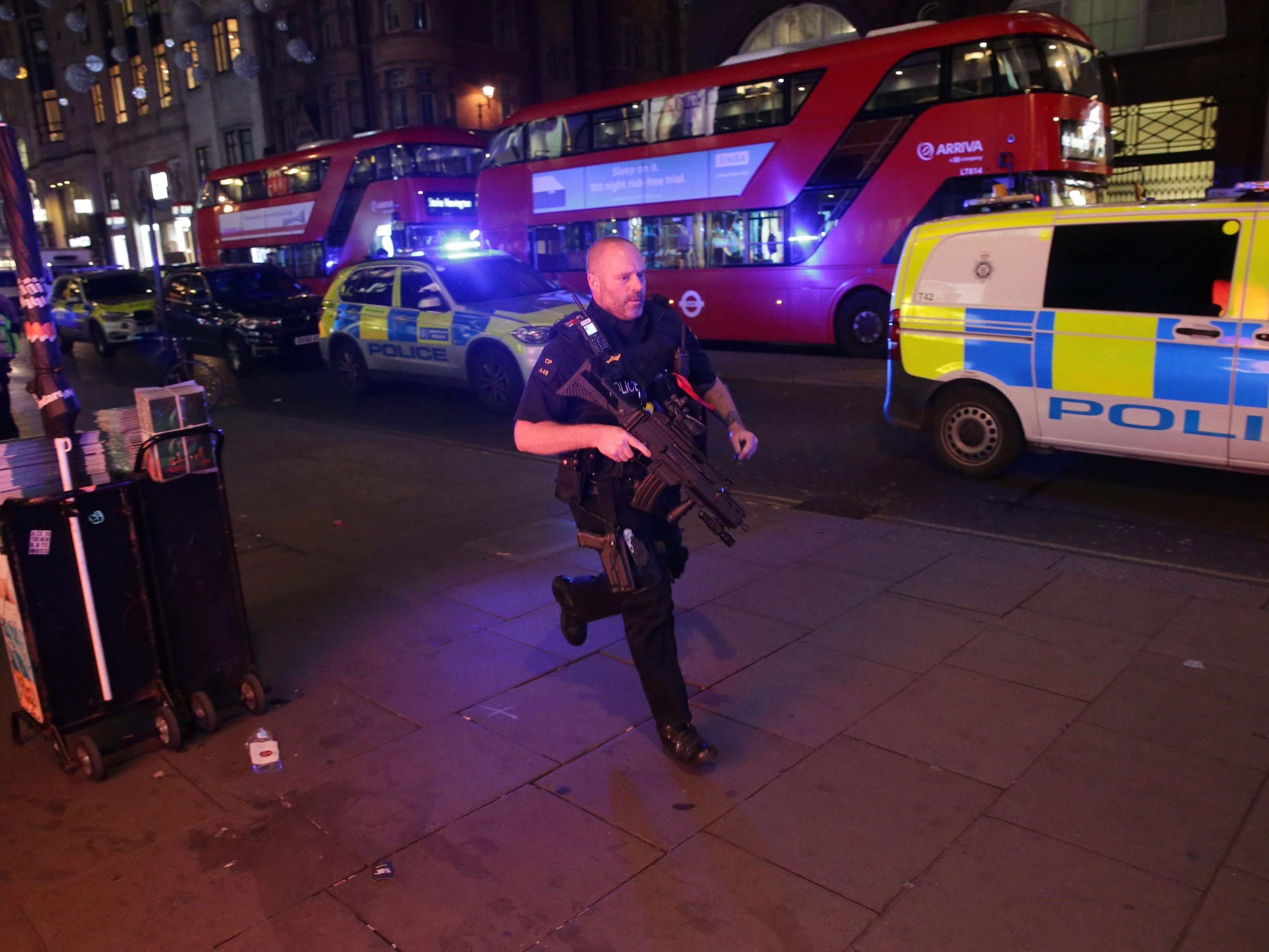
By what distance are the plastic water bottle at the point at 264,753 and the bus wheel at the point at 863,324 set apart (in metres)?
11.6

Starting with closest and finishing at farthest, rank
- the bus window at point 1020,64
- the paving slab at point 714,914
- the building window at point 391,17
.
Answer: the paving slab at point 714,914 < the bus window at point 1020,64 < the building window at point 391,17

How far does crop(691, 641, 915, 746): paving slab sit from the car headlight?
261 inches

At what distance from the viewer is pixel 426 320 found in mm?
11516

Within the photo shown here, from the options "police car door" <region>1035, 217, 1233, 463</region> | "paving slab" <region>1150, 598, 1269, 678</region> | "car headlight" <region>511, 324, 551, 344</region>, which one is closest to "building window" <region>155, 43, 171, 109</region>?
"car headlight" <region>511, 324, 551, 344</region>

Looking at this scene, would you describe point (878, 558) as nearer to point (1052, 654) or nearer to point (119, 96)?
point (1052, 654)

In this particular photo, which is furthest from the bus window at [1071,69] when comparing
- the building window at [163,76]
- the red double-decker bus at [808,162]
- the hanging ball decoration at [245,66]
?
the building window at [163,76]

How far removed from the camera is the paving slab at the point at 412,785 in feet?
10.6

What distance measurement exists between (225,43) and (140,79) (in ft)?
30.3

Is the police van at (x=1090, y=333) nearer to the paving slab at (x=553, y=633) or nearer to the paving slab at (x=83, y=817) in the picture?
the paving slab at (x=553, y=633)

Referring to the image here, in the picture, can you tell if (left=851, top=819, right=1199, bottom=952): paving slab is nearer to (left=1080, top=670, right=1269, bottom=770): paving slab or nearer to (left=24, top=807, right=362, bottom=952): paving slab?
(left=1080, top=670, right=1269, bottom=770): paving slab

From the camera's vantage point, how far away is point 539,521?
685 cm

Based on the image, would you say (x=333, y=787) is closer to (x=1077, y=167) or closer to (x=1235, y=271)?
(x=1235, y=271)

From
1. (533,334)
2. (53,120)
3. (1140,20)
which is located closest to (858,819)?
(533,334)

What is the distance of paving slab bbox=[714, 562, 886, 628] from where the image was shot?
4934mm
